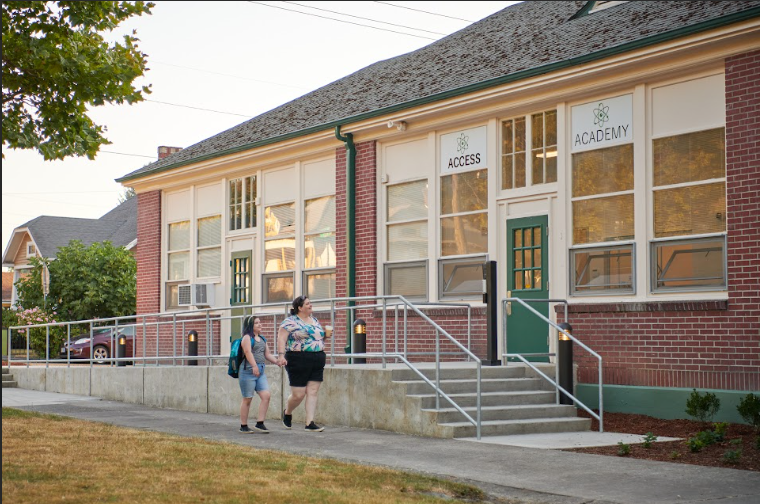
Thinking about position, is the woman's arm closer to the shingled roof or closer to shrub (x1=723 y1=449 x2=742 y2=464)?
shrub (x1=723 y1=449 x2=742 y2=464)

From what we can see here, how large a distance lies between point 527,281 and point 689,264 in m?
2.82

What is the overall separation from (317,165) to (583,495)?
11.8 m

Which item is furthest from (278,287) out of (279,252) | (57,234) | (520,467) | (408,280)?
(57,234)

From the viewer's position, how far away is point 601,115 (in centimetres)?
1351

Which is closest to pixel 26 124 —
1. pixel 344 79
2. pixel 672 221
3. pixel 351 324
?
pixel 351 324

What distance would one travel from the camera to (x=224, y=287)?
2073cm

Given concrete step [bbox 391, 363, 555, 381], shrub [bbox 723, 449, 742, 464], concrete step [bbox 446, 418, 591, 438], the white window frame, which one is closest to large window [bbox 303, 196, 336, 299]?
the white window frame

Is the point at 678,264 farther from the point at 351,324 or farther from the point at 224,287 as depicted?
the point at 224,287

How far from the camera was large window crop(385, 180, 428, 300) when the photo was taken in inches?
643

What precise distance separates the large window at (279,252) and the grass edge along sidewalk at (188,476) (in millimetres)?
8847

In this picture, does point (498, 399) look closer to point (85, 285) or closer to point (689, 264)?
point (689, 264)

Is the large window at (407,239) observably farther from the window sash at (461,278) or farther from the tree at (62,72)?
the tree at (62,72)

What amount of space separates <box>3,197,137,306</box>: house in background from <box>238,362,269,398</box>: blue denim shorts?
1500 inches

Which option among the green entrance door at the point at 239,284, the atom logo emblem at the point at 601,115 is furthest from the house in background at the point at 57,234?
the atom logo emblem at the point at 601,115
